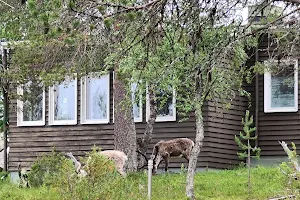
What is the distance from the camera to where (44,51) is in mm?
16188

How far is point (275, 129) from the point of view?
19.1 meters

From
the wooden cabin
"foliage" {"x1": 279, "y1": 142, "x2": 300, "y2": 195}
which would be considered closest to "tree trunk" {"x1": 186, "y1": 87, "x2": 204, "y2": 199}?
"foliage" {"x1": 279, "y1": 142, "x2": 300, "y2": 195}

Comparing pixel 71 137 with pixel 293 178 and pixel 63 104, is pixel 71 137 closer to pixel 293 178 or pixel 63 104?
pixel 63 104

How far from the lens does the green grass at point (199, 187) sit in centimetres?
1293

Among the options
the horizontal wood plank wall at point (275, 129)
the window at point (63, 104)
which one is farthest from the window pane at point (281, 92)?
the window at point (63, 104)

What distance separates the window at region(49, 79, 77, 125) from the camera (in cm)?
2058

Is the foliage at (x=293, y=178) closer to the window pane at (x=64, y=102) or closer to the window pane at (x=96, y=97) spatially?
the window pane at (x=96, y=97)

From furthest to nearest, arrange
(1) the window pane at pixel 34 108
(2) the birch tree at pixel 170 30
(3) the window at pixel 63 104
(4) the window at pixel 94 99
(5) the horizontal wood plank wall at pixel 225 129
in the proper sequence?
(1) the window pane at pixel 34 108
(3) the window at pixel 63 104
(4) the window at pixel 94 99
(5) the horizontal wood plank wall at pixel 225 129
(2) the birch tree at pixel 170 30

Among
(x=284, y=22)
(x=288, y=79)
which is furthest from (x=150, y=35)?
(x=288, y=79)

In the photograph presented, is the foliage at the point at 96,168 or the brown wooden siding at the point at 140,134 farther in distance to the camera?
the brown wooden siding at the point at 140,134

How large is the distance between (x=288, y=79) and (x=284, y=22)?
28.3 feet

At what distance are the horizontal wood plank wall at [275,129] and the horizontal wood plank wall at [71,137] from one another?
1575 millimetres

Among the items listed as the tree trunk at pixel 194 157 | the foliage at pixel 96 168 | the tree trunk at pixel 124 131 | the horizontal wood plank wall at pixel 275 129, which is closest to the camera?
the foliage at pixel 96 168

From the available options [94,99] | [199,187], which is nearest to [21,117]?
[94,99]
